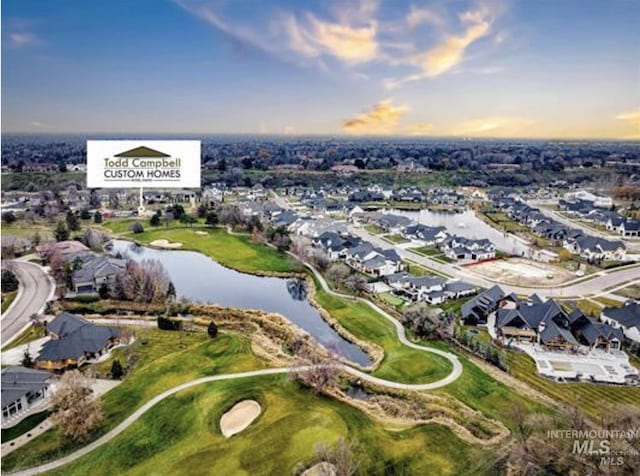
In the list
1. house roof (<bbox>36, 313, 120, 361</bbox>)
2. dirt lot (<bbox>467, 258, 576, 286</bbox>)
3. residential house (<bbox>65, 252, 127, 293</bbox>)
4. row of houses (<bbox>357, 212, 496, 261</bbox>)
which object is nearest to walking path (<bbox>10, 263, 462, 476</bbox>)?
house roof (<bbox>36, 313, 120, 361</bbox>)

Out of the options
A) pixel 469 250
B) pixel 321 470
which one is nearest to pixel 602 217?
pixel 469 250

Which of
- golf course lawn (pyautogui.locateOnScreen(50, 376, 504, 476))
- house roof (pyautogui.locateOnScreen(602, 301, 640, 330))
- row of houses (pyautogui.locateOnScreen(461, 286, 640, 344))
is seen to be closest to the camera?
golf course lawn (pyautogui.locateOnScreen(50, 376, 504, 476))

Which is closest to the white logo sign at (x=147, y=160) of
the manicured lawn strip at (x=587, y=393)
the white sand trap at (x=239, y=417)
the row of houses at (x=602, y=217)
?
the white sand trap at (x=239, y=417)

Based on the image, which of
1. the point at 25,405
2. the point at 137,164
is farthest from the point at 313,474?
the point at 137,164

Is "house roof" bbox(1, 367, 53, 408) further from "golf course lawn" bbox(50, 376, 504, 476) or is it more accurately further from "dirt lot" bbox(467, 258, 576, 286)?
"dirt lot" bbox(467, 258, 576, 286)

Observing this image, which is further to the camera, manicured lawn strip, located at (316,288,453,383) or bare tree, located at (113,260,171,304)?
bare tree, located at (113,260,171,304)
